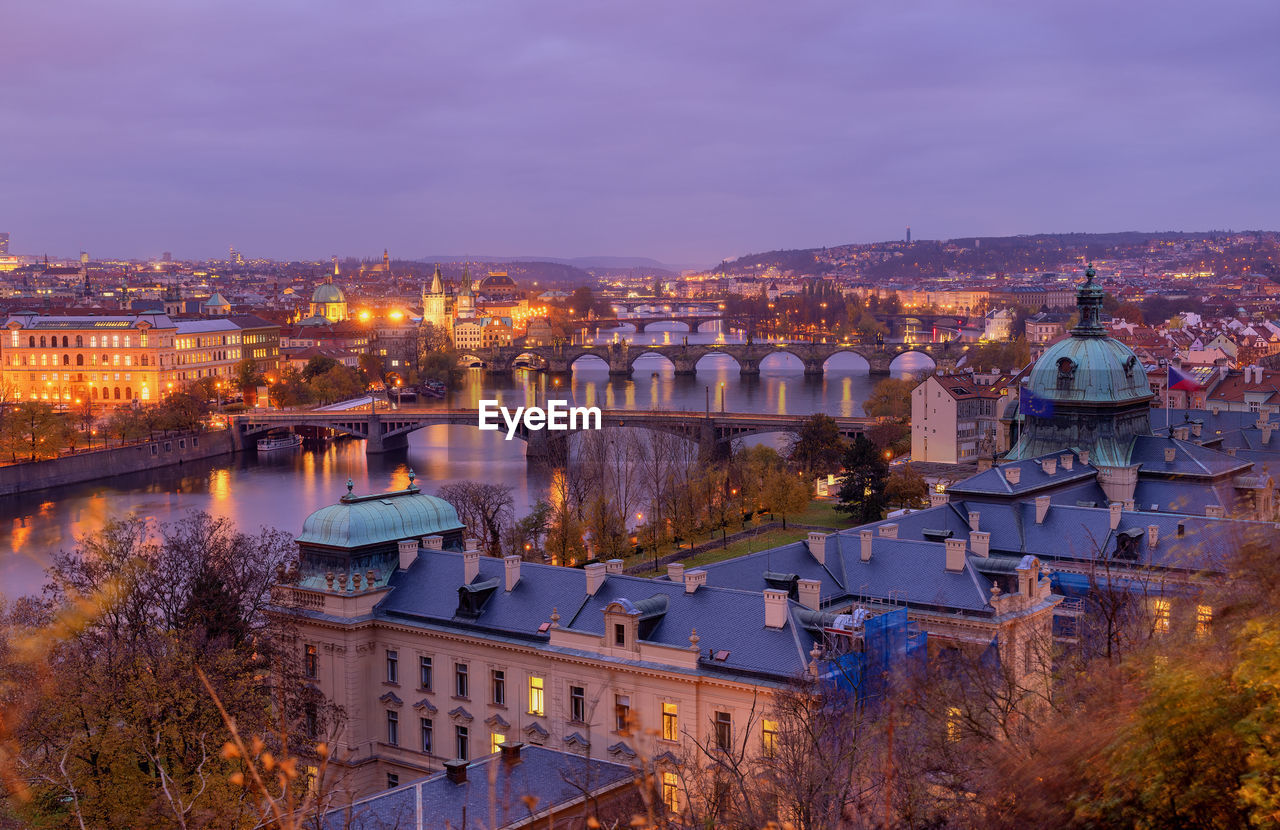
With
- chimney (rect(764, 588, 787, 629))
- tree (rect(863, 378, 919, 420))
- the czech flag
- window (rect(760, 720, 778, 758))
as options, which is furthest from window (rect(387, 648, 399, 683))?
tree (rect(863, 378, 919, 420))

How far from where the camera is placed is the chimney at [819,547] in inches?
788

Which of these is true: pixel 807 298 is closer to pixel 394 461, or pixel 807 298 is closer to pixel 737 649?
pixel 394 461

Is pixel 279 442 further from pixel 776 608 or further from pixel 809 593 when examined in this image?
pixel 776 608

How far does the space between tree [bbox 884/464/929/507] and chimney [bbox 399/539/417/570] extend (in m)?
18.3

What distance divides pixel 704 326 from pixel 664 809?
169 m

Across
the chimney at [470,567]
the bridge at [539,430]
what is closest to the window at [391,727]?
the chimney at [470,567]

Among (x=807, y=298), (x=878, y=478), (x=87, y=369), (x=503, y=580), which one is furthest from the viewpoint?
(x=807, y=298)

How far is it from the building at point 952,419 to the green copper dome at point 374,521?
24558mm

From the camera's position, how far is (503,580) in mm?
18766

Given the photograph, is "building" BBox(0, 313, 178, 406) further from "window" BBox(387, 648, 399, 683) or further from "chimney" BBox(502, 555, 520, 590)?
"chimney" BBox(502, 555, 520, 590)

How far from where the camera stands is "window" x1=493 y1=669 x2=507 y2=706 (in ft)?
58.4

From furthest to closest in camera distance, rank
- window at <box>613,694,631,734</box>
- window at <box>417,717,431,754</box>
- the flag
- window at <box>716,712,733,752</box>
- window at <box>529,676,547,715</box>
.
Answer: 1. the flag
2. window at <box>417,717,431,754</box>
3. window at <box>529,676,547,715</box>
4. window at <box>613,694,631,734</box>
5. window at <box>716,712,733,752</box>

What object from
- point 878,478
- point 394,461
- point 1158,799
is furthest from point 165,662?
point 394,461

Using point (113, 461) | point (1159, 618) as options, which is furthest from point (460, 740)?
point (113, 461)
